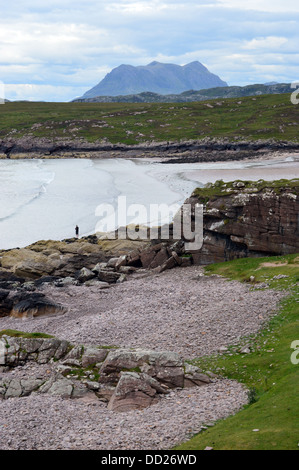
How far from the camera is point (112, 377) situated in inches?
950

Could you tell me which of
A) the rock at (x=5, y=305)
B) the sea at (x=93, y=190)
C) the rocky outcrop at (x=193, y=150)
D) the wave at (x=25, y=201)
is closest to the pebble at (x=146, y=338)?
the rock at (x=5, y=305)

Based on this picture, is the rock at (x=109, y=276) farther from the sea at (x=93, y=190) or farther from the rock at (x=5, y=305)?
the sea at (x=93, y=190)

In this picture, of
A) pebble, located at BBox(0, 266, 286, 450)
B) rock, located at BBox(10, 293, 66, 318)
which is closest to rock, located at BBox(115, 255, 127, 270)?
pebble, located at BBox(0, 266, 286, 450)

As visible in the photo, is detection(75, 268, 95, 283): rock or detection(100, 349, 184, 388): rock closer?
detection(100, 349, 184, 388): rock

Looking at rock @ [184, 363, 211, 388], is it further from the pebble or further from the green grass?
the green grass

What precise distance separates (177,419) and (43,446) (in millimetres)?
4999

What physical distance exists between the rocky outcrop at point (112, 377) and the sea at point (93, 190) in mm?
39376

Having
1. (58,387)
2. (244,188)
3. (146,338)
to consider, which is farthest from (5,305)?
(244,188)

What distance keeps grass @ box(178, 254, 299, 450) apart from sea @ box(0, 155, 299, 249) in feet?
127

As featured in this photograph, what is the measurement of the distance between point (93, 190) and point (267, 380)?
83.2 meters

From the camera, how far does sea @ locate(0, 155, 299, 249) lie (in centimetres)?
7250

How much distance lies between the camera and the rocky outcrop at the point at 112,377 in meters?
22.5
